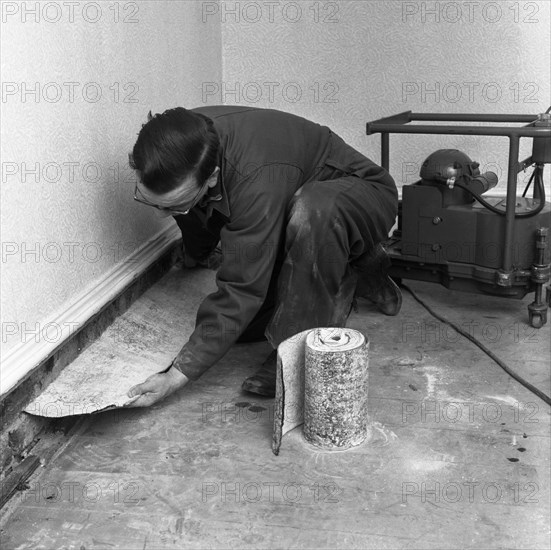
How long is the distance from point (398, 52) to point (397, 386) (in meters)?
1.94

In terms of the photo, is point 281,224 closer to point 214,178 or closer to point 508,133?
point 214,178

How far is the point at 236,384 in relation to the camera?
258 cm

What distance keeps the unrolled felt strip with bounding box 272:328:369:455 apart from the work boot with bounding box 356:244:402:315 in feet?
2.98

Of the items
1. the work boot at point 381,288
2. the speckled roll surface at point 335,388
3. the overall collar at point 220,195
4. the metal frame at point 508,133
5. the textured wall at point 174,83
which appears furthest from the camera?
the work boot at point 381,288

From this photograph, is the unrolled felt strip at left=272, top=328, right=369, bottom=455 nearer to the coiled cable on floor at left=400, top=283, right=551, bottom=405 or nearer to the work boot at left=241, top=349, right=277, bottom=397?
the work boot at left=241, top=349, right=277, bottom=397

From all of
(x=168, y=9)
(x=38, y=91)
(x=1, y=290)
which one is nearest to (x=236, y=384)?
(x=1, y=290)

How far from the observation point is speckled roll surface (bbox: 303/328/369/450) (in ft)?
6.83

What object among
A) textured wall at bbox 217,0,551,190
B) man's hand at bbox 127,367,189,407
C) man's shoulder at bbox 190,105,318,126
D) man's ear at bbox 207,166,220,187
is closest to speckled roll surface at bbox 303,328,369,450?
man's hand at bbox 127,367,189,407

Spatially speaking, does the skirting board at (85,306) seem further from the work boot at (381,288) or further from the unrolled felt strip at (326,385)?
the work boot at (381,288)

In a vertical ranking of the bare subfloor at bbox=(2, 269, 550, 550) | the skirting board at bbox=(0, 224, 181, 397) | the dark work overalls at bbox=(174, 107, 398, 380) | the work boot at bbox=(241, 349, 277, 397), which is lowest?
the bare subfloor at bbox=(2, 269, 550, 550)

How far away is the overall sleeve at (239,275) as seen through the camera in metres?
2.25

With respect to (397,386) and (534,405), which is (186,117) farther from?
(534,405)

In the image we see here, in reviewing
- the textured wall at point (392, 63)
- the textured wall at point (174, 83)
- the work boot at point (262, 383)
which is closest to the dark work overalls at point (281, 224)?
the work boot at point (262, 383)

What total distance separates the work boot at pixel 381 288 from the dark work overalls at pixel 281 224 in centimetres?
26
